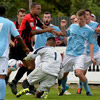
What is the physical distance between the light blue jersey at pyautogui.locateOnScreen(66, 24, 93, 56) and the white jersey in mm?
769

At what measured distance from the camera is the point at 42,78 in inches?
460

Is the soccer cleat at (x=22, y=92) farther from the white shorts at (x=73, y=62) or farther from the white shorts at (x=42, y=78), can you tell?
the white shorts at (x=73, y=62)

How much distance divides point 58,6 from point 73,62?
133ft

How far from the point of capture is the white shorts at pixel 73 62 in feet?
40.8

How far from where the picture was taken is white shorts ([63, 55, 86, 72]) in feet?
40.8

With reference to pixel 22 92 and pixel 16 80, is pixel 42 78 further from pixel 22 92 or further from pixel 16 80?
pixel 16 80

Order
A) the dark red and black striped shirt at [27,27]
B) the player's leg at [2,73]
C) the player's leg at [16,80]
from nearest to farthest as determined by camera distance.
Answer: the player's leg at [2,73], the dark red and black striped shirt at [27,27], the player's leg at [16,80]

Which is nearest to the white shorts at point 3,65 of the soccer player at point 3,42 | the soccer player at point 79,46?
the soccer player at point 3,42

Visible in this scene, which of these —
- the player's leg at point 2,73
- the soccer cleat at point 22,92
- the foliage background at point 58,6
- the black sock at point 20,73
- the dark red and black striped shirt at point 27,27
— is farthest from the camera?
the foliage background at point 58,6

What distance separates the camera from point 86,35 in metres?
12.5

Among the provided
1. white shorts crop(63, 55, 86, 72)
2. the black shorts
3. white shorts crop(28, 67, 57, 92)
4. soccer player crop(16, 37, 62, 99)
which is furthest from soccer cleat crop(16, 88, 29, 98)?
white shorts crop(63, 55, 86, 72)

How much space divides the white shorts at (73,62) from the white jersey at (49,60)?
75cm

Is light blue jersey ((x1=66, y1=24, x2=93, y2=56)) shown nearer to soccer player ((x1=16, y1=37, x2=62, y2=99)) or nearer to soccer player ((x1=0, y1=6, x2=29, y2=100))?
soccer player ((x1=16, y1=37, x2=62, y2=99))

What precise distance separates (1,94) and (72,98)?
2917 mm
